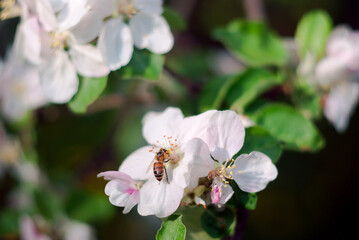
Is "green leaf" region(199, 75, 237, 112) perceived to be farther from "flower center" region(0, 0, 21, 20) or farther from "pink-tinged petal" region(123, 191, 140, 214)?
"flower center" region(0, 0, 21, 20)

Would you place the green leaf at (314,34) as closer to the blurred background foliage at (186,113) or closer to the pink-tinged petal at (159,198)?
the blurred background foliage at (186,113)

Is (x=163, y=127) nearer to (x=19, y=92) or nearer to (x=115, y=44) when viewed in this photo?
(x=115, y=44)

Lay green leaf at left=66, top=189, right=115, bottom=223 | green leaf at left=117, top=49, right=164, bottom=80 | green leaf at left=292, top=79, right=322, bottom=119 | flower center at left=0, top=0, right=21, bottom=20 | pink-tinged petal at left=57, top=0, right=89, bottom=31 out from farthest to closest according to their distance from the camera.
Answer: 1. green leaf at left=66, top=189, right=115, bottom=223
2. green leaf at left=292, top=79, right=322, bottom=119
3. flower center at left=0, top=0, right=21, bottom=20
4. green leaf at left=117, top=49, right=164, bottom=80
5. pink-tinged petal at left=57, top=0, right=89, bottom=31

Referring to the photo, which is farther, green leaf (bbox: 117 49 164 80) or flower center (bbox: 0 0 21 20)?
flower center (bbox: 0 0 21 20)

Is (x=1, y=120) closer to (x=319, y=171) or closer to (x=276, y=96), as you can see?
(x=276, y=96)

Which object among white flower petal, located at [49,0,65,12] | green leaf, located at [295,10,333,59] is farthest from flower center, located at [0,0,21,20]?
green leaf, located at [295,10,333,59]

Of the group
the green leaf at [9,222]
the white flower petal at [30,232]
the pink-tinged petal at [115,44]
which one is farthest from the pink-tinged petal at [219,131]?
the green leaf at [9,222]
